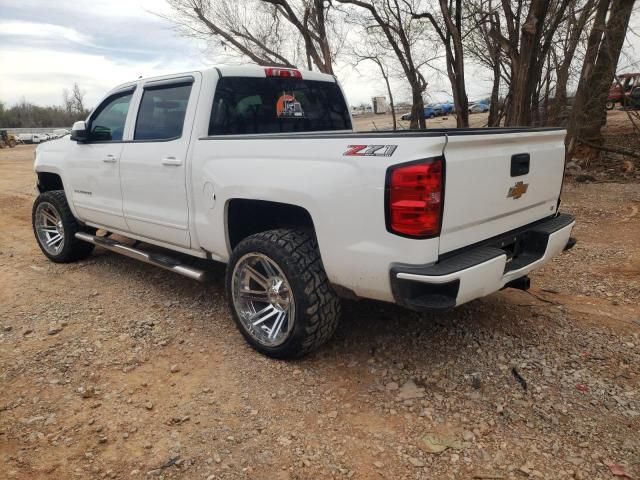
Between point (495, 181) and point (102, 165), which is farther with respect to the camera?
point (102, 165)

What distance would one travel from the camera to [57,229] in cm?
570

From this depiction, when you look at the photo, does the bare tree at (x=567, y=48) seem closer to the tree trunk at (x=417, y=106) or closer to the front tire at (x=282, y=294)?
the tree trunk at (x=417, y=106)

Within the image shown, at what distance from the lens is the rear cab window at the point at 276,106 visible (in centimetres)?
381

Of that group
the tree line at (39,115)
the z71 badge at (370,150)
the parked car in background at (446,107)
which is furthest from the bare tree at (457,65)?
the tree line at (39,115)

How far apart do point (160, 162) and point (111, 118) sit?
1291 millimetres

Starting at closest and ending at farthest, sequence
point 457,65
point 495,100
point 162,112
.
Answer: point 162,112 < point 457,65 < point 495,100

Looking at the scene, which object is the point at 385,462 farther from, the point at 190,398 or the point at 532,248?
the point at 532,248

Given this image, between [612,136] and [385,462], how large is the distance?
527 inches

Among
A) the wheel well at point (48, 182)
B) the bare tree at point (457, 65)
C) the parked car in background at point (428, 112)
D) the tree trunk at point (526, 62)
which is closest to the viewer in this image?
the wheel well at point (48, 182)

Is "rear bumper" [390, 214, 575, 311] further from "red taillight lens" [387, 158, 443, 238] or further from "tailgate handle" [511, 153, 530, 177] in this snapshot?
"tailgate handle" [511, 153, 530, 177]

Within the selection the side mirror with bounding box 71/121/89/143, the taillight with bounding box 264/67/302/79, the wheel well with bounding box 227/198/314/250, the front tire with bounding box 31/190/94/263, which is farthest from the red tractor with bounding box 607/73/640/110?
the front tire with bounding box 31/190/94/263

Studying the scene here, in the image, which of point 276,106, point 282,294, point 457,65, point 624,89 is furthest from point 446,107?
point 282,294

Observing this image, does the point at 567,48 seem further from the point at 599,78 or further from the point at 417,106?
the point at 417,106

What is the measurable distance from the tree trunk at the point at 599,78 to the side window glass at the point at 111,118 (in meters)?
8.53
